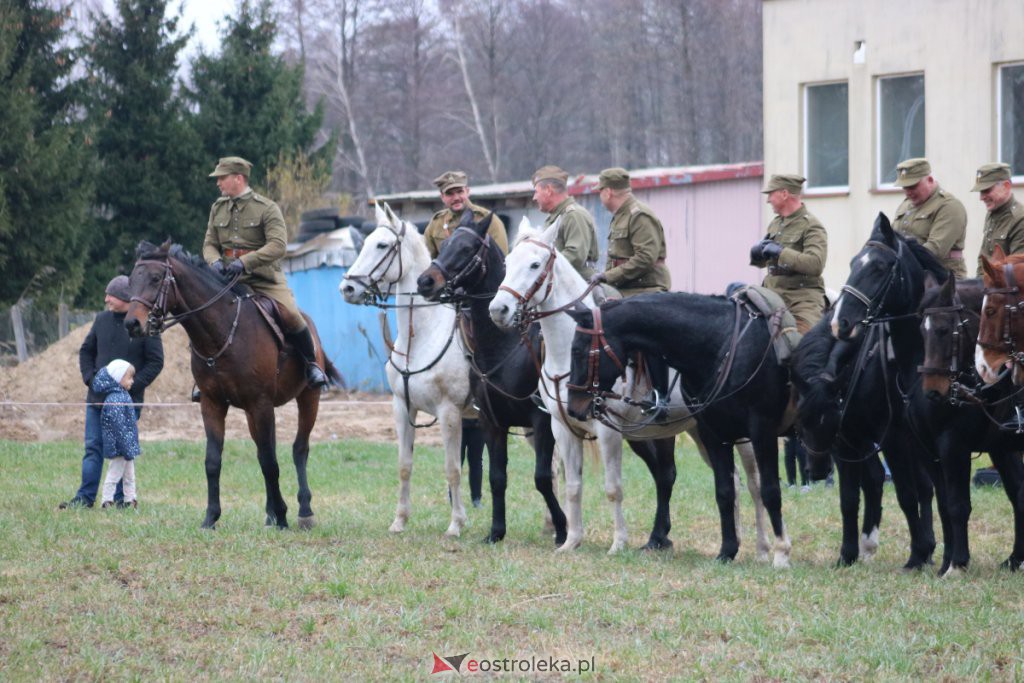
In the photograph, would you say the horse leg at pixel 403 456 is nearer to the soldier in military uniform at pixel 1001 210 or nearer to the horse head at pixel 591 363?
the horse head at pixel 591 363

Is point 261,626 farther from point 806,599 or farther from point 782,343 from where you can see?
point 782,343

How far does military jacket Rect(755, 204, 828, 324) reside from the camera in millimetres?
10719

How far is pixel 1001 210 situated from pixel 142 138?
26654 millimetres

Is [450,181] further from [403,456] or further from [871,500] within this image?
[871,500]

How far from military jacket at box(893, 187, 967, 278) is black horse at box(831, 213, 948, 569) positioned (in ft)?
2.46

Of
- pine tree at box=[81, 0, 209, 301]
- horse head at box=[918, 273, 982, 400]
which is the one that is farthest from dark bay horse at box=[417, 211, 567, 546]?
pine tree at box=[81, 0, 209, 301]

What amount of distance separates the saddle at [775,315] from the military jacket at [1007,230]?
1.51 m

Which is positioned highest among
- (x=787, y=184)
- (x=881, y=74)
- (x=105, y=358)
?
(x=881, y=74)

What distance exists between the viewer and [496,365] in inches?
434

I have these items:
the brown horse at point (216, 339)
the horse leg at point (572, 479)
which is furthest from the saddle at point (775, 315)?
the brown horse at point (216, 339)

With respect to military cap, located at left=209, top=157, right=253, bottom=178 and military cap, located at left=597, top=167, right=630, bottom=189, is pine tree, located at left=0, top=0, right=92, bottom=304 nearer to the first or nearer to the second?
military cap, located at left=209, top=157, right=253, bottom=178

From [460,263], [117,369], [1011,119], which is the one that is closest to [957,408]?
[460,263]

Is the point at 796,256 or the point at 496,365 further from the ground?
the point at 796,256

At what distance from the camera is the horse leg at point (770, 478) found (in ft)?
32.0
